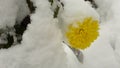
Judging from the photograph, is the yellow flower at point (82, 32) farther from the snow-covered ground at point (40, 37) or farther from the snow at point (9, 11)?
the snow at point (9, 11)

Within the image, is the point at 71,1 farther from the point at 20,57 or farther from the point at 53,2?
the point at 20,57

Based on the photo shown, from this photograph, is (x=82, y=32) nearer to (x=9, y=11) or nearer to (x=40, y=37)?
(x=40, y=37)

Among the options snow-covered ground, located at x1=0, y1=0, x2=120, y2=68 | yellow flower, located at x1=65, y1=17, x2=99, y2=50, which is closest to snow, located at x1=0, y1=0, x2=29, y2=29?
snow-covered ground, located at x1=0, y1=0, x2=120, y2=68

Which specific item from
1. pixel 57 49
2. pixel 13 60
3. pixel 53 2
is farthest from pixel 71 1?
pixel 13 60

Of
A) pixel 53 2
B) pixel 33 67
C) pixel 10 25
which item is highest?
pixel 53 2

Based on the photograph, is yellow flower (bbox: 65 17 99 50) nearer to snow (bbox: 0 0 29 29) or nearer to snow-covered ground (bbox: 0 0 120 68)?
snow-covered ground (bbox: 0 0 120 68)

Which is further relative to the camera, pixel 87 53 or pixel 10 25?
pixel 87 53

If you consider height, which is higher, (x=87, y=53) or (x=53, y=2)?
(x=53, y=2)

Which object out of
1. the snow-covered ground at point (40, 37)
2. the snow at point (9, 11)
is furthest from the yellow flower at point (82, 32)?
the snow at point (9, 11)
